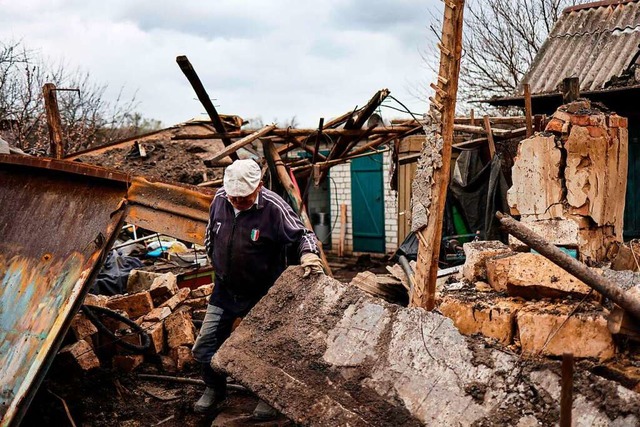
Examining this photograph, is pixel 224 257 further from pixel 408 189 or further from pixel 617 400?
pixel 408 189

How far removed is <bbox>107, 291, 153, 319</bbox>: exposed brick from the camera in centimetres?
667

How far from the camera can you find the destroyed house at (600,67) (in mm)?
7768

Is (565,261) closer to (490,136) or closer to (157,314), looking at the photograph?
(157,314)

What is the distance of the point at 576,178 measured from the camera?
13.3ft

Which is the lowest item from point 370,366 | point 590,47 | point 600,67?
point 370,366

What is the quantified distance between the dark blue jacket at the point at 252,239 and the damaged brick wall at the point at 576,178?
4.92 feet

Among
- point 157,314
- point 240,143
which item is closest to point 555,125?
point 240,143

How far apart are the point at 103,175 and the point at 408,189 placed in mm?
8176

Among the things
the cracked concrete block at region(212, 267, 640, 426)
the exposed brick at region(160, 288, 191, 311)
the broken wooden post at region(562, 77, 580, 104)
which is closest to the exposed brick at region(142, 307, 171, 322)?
the exposed brick at region(160, 288, 191, 311)

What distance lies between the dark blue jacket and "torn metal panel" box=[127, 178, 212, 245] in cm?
31

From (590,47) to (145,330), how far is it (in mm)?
7001

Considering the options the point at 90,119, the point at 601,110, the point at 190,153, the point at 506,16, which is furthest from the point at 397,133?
the point at 506,16

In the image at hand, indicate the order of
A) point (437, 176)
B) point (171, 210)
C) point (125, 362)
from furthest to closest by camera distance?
point (125, 362) → point (171, 210) → point (437, 176)

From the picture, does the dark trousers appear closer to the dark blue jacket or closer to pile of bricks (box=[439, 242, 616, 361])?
the dark blue jacket
